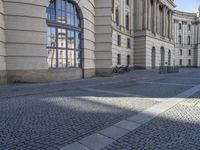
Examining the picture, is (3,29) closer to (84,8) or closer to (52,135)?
(84,8)

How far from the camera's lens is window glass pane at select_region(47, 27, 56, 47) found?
15.6m

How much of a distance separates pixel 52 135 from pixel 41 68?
1103 cm

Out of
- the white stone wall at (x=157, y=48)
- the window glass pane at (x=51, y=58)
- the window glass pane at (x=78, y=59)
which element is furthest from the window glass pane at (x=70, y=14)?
the white stone wall at (x=157, y=48)

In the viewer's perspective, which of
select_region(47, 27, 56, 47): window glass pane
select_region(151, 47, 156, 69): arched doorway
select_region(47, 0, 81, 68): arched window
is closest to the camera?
select_region(47, 27, 56, 47): window glass pane

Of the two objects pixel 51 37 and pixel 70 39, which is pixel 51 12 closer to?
pixel 51 37

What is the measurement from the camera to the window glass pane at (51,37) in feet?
51.3

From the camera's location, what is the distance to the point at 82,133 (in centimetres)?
456

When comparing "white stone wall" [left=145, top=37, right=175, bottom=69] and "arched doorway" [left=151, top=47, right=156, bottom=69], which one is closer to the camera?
"white stone wall" [left=145, top=37, right=175, bottom=69]

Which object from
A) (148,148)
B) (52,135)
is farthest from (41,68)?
(148,148)

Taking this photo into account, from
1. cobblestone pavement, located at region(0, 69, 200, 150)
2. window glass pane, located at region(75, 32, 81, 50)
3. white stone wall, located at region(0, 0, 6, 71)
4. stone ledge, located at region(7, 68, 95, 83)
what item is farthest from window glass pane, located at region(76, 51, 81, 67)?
cobblestone pavement, located at region(0, 69, 200, 150)

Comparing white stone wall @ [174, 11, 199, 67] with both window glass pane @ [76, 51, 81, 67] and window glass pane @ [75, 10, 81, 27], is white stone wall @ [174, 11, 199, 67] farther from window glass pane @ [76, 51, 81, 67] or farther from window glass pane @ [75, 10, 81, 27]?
window glass pane @ [76, 51, 81, 67]

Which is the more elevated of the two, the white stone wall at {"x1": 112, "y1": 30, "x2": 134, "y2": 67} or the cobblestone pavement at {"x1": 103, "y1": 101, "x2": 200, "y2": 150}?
the white stone wall at {"x1": 112, "y1": 30, "x2": 134, "y2": 67}

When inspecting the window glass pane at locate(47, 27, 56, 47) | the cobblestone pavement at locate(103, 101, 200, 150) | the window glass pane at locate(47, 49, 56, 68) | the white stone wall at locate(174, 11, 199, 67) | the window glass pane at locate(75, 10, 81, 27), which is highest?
the white stone wall at locate(174, 11, 199, 67)

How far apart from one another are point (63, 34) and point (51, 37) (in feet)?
4.52
